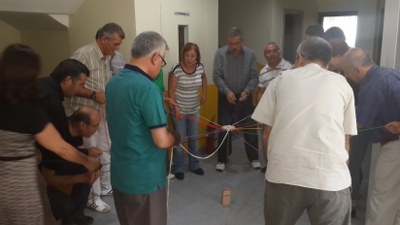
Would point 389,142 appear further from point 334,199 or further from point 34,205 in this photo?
point 34,205

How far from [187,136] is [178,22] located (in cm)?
131

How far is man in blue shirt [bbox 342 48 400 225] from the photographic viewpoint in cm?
226

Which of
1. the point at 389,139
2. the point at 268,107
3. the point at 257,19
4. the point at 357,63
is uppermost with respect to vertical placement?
the point at 257,19

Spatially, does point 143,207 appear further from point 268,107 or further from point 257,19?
point 257,19

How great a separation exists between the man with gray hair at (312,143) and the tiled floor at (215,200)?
46.3 inches

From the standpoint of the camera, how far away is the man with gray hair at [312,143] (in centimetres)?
167

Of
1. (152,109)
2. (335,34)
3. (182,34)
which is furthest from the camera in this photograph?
(182,34)

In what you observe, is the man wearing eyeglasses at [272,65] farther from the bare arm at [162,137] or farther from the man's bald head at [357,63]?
the bare arm at [162,137]

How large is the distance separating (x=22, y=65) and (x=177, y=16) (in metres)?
2.69

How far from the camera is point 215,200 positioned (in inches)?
128

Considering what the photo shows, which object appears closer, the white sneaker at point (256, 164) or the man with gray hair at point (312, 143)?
the man with gray hair at point (312, 143)

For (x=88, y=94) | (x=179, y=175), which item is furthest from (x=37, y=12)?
(x=179, y=175)

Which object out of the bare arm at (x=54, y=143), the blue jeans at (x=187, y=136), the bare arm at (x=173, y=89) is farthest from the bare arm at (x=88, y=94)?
the bare arm at (x=54, y=143)

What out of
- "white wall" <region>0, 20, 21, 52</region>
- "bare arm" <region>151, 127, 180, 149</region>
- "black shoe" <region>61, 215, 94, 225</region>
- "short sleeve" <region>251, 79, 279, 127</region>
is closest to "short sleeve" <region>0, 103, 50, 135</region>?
"bare arm" <region>151, 127, 180, 149</region>
